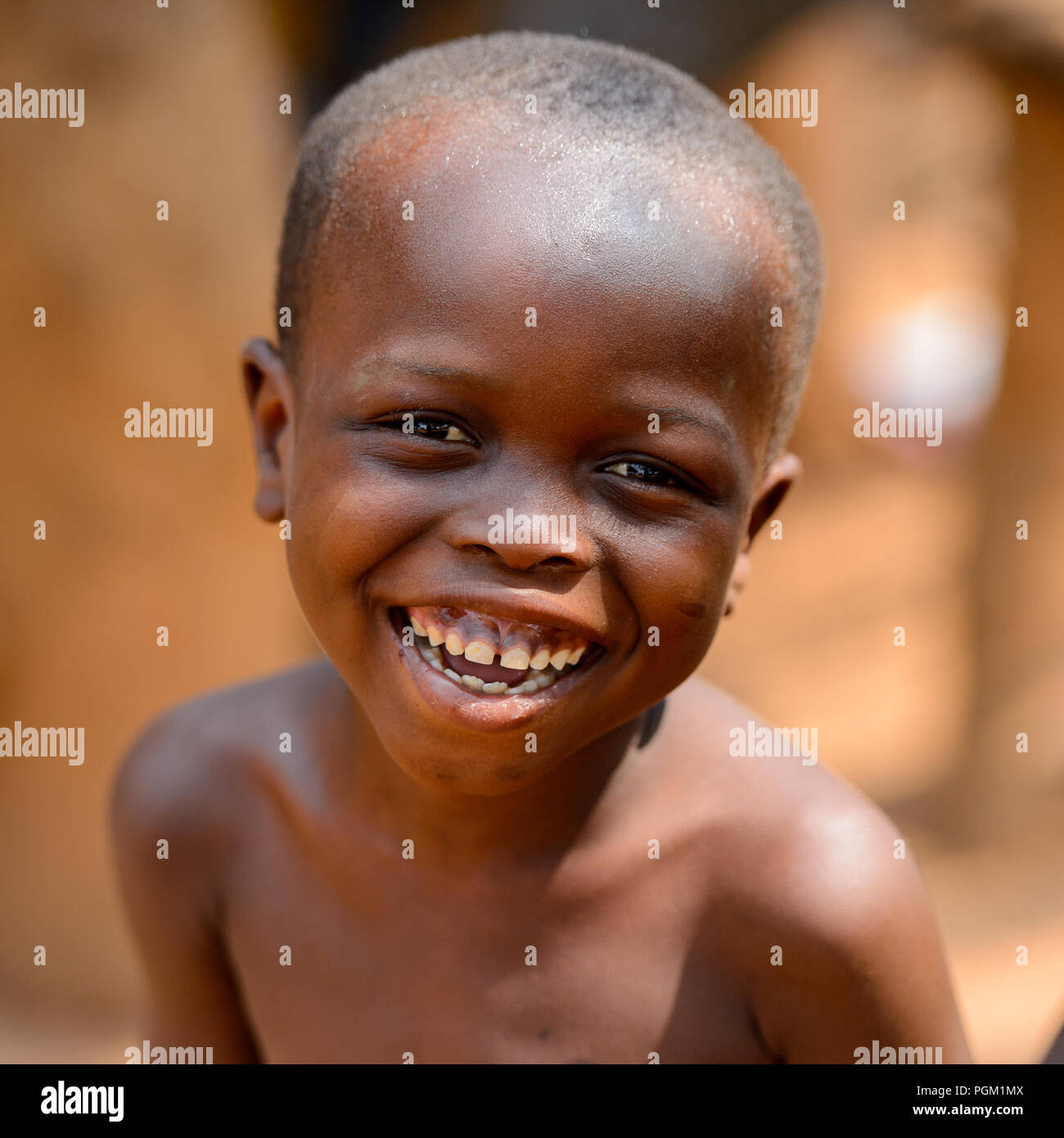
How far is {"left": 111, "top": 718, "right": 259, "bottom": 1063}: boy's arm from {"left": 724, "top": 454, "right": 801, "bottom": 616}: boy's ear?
745 mm

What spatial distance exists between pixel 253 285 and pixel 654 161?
2.32 meters

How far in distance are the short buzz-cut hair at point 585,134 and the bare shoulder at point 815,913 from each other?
401mm

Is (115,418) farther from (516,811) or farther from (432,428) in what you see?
(432,428)

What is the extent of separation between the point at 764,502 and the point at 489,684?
381 millimetres

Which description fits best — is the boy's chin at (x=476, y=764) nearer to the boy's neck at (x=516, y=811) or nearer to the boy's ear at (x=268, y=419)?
the boy's neck at (x=516, y=811)

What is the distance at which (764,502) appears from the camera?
1.34m

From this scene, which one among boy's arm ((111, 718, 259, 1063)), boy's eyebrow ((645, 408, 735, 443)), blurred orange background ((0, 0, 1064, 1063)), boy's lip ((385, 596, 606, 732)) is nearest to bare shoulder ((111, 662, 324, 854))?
boy's arm ((111, 718, 259, 1063))

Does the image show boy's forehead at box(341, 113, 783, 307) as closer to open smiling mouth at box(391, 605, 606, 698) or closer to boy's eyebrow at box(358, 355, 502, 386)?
boy's eyebrow at box(358, 355, 502, 386)

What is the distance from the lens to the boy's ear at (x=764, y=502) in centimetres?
130

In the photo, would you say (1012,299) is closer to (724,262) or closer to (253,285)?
(253,285)

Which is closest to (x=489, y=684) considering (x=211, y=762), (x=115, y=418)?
(x=211, y=762)

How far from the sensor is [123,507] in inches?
126

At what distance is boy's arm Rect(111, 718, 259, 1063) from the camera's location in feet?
5.27
